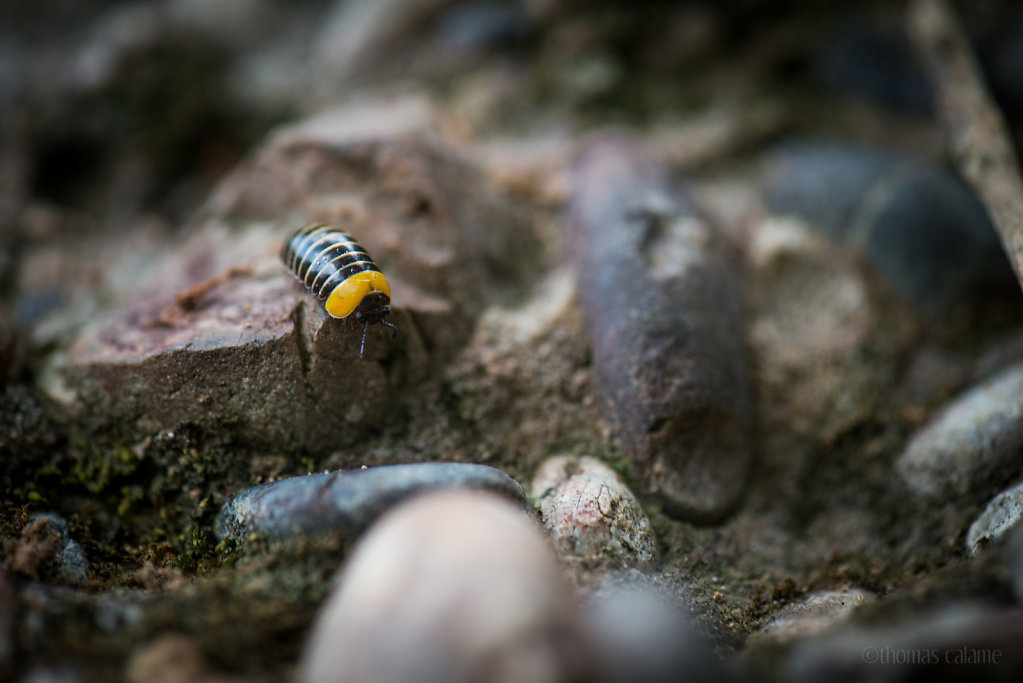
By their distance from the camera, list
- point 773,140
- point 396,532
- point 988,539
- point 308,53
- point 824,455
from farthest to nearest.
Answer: point 308,53 < point 773,140 < point 824,455 < point 988,539 < point 396,532

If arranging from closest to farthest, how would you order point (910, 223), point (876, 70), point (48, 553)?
point (48, 553), point (910, 223), point (876, 70)

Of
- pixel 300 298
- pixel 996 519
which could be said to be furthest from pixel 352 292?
pixel 996 519

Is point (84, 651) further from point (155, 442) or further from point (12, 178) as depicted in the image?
point (12, 178)

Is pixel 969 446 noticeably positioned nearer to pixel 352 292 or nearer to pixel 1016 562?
pixel 1016 562

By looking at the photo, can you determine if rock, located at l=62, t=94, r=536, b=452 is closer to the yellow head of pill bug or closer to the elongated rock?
the yellow head of pill bug

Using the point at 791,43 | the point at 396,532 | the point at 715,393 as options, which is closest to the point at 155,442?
the point at 396,532

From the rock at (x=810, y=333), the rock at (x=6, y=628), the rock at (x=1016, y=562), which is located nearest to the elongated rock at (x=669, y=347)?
the rock at (x=810, y=333)

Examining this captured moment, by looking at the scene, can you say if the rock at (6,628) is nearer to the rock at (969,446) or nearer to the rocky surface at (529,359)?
the rocky surface at (529,359)
